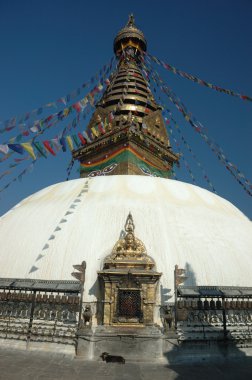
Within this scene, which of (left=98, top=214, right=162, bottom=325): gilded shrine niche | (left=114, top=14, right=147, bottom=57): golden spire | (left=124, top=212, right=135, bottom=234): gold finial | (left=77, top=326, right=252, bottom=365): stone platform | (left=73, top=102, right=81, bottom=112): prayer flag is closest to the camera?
(left=77, top=326, right=252, bottom=365): stone platform

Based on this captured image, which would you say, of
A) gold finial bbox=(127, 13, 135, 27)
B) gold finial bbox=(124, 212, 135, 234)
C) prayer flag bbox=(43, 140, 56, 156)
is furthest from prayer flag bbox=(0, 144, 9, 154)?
gold finial bbox=(127, 13, 135, 27)

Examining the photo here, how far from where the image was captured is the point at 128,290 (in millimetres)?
6551

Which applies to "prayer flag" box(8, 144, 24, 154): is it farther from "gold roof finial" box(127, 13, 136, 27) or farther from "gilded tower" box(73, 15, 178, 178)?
"gold roof finial" box(127, 13, 136, 27)

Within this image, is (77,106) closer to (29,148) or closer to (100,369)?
(29,148)

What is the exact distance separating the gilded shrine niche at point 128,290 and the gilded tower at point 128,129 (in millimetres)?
8594

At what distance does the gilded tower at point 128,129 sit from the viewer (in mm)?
15938

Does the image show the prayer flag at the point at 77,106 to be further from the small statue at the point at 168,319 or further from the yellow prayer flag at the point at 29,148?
the small statue at the point at 168,319

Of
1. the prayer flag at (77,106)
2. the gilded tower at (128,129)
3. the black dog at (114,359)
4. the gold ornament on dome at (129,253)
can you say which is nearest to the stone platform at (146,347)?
the black dog at (114,359)

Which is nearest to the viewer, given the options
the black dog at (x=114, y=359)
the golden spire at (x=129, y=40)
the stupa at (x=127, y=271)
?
the black dog at (x=114, y=359)

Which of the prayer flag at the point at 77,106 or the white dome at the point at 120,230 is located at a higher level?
the prayer flag at the point at 77,106

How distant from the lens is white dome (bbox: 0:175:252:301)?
7391 millimetres

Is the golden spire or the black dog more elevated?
the golden spire

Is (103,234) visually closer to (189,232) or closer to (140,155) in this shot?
(189,232)

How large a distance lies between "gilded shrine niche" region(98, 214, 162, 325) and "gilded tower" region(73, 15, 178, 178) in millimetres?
8594
